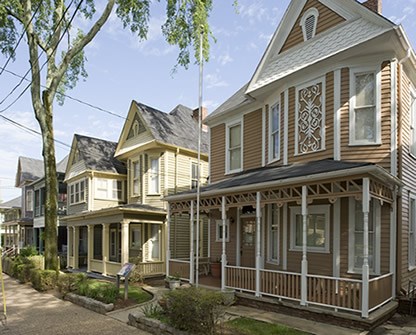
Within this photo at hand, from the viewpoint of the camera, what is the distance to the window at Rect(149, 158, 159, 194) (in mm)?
19234

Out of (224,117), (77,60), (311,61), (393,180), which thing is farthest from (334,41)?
(77,60)

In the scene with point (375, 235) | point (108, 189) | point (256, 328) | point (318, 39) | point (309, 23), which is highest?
point (309, 23)

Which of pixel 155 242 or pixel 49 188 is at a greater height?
pixel 49 188

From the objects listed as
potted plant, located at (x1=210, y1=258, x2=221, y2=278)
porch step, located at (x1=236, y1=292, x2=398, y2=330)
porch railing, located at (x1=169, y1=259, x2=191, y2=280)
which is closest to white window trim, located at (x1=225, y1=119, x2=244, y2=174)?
potted plant, located at (x1=210, y1=258, x2=221, y2=278)

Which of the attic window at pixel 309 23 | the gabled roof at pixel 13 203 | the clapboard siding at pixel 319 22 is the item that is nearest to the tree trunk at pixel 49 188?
the clapboard siding at pixel 319 22

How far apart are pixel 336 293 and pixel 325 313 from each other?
21.1 inches

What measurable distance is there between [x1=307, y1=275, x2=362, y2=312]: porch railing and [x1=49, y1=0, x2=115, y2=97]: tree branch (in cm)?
1340

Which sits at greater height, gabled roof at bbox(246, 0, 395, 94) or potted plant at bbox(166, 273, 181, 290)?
gabled roof at bbox(246, 0, 395, 94)

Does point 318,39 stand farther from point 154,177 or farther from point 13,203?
point 13,203

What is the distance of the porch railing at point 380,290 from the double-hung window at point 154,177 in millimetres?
12588

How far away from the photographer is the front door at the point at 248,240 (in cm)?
1355

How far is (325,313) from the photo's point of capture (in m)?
8.27

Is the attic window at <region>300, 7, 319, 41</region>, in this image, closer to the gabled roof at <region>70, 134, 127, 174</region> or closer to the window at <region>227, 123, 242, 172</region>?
the window at <region>227, 123, 242, 172</region>

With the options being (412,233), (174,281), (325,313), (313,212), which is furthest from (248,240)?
(325,313)
